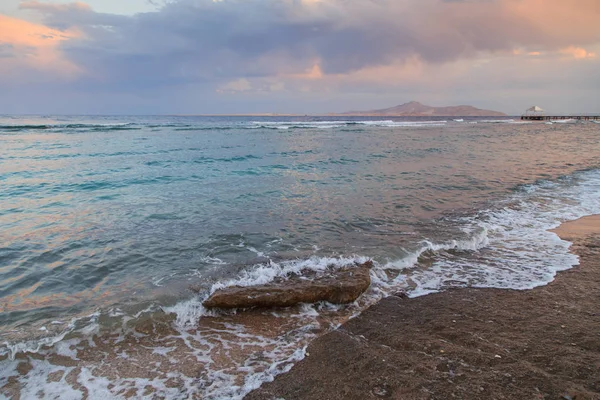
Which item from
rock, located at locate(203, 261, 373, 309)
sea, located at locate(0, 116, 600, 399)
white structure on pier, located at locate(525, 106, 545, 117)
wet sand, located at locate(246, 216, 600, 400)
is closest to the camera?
wet sand, located at locate(246, 216, 600, 400)

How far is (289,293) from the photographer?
5.02 metres

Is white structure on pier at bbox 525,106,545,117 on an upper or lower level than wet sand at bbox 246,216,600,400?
upper

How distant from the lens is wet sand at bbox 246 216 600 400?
121 inches

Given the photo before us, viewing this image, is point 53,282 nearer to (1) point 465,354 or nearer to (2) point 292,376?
(2) point 292,376

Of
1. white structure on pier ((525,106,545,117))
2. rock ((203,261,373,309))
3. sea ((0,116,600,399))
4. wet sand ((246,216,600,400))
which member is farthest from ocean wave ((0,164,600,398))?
white structure on pier ((525,106,545,117))

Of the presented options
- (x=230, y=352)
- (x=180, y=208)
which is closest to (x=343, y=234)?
(x=230, y=352)

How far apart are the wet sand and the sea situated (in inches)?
13.6

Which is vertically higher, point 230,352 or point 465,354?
point 465,354

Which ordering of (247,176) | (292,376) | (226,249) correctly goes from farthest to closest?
(247,176) < (226,249) < (292,376)

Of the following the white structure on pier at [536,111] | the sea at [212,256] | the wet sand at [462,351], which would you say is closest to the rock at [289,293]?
the sea at [212,256]

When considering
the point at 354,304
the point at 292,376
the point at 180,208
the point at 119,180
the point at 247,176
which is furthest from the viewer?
the point at 247,176

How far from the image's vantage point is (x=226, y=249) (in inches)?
277

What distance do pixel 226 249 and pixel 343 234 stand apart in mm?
2727

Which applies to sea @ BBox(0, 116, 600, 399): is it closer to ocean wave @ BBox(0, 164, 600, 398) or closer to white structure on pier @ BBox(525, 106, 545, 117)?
ocean wave @ BBox(0, 164, 600, 398)
